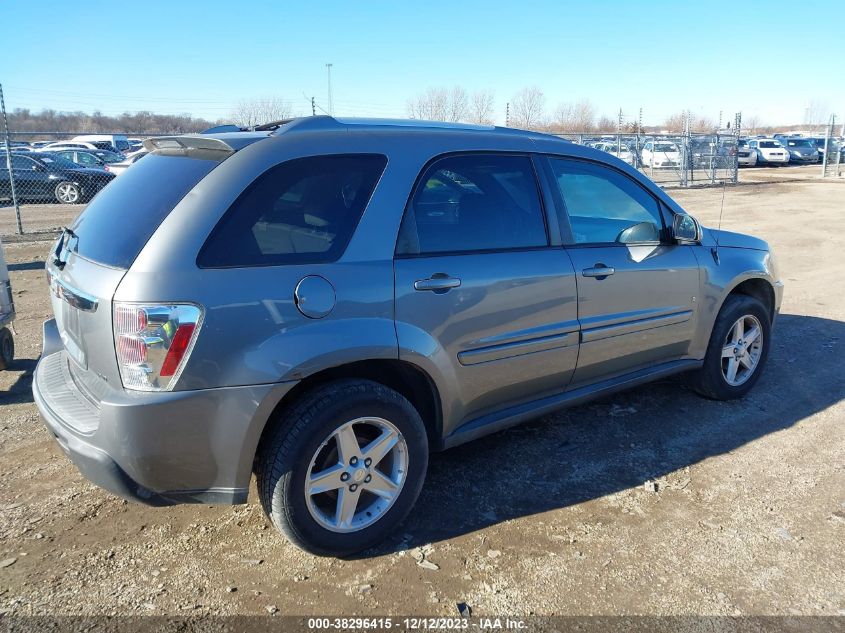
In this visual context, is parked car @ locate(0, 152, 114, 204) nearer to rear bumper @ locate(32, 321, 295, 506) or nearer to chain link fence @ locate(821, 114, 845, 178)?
rear bumper @ locate(32, 321, 295, 506)

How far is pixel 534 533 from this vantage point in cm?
318

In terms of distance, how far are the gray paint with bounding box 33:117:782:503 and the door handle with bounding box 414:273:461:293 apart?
0.03 meters

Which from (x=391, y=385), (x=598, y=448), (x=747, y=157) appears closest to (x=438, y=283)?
(x=391, y=385)

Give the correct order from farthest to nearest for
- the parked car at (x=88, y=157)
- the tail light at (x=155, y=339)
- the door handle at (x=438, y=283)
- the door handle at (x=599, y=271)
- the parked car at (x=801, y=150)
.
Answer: the parked car at (x=801, y=150) → the parked car at (x=88, y=157) → the door handle at (x=599, y=271) → the door handle at (x=438, y=283) → the tail light at (x=155, y=339)

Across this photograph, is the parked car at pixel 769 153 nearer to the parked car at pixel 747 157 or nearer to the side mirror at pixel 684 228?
the parked car at pixel 747 157

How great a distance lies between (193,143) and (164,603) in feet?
6.46

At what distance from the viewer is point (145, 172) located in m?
3.08

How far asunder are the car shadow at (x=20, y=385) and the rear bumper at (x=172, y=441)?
2.25 m

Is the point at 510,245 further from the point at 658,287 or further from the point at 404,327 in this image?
the point at 658,287

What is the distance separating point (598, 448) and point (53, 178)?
17279mm

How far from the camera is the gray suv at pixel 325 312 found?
251cm

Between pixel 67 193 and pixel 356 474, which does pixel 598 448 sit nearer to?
pixel 356 474

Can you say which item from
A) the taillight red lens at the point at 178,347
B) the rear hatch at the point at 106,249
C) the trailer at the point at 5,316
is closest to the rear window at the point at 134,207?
the rear hatch at the point at 106,249

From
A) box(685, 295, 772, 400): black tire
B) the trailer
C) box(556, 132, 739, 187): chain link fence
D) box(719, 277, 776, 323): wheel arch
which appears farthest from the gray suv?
box(556, 132, 739, 187): chain link fence
